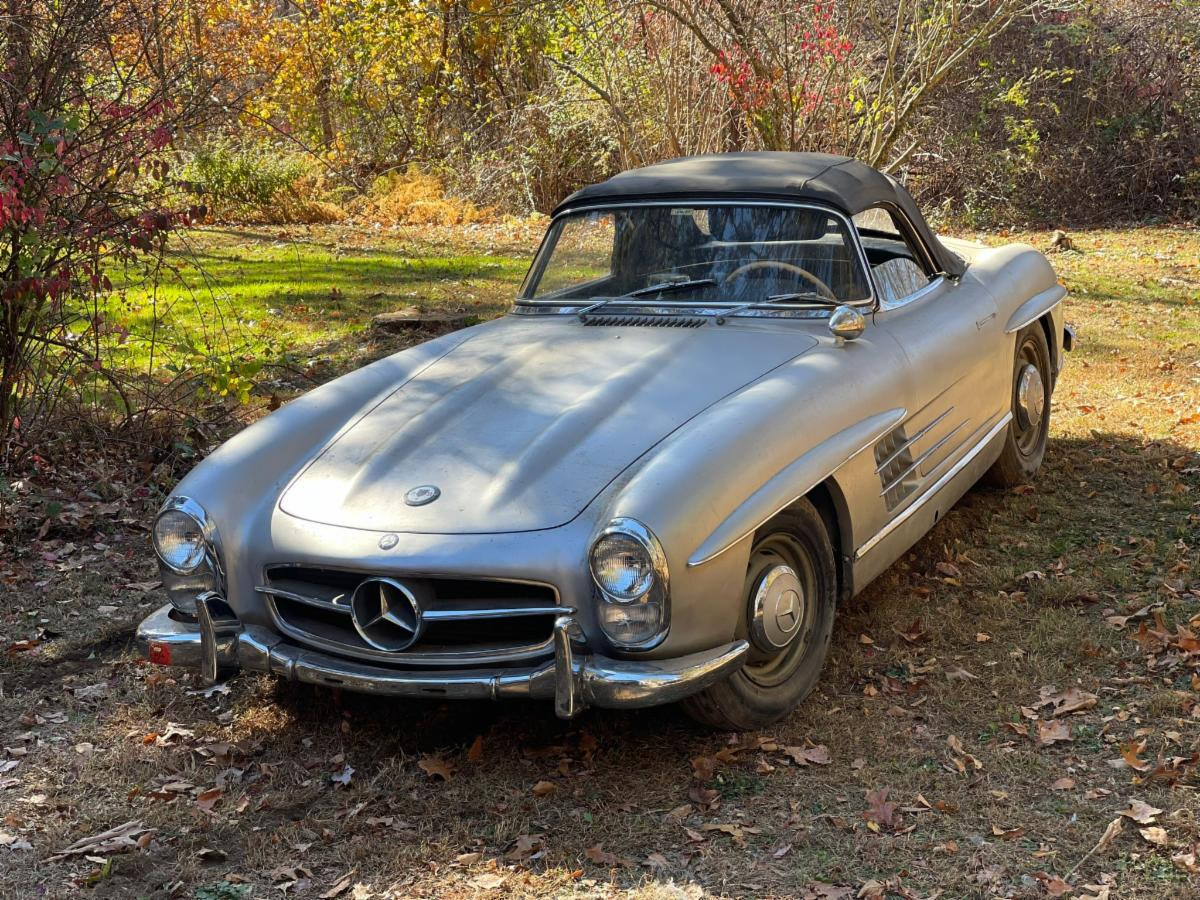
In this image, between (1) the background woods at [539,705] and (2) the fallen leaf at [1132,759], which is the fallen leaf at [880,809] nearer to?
(1) the background woods at [539,705]

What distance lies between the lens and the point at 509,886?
3.49m

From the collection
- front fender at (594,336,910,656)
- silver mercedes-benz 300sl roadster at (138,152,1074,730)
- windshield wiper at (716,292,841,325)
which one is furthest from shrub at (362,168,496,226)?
front fender at (594,336,910,656)

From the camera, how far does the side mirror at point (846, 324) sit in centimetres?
472

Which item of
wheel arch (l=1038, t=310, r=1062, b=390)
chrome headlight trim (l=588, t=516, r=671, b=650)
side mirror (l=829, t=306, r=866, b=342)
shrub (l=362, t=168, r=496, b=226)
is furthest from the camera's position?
shrub (l=362, t=168, r=496, b=226)

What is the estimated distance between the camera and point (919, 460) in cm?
500

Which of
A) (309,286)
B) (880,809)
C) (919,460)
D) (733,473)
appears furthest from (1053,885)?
(309,286)

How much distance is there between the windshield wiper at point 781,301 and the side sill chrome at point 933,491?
0.82 m

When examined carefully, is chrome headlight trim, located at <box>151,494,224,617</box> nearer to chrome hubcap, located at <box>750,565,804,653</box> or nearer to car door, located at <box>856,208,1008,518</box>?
chrome hubcap, located at <box>750,565,804,653</box>

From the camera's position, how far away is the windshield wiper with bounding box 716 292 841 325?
5031 millimetres

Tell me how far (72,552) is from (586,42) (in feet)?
29.8

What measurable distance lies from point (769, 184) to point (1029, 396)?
1992 mm

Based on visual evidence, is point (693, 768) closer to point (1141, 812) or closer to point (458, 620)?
point (458, 620)

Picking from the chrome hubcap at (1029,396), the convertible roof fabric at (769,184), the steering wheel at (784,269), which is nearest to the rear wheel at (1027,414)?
the chrome hubcap at (1029,396)

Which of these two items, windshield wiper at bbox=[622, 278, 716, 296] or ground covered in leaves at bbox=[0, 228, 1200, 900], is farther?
windshield wiper at bbox=[622, 278, 716, 296]
